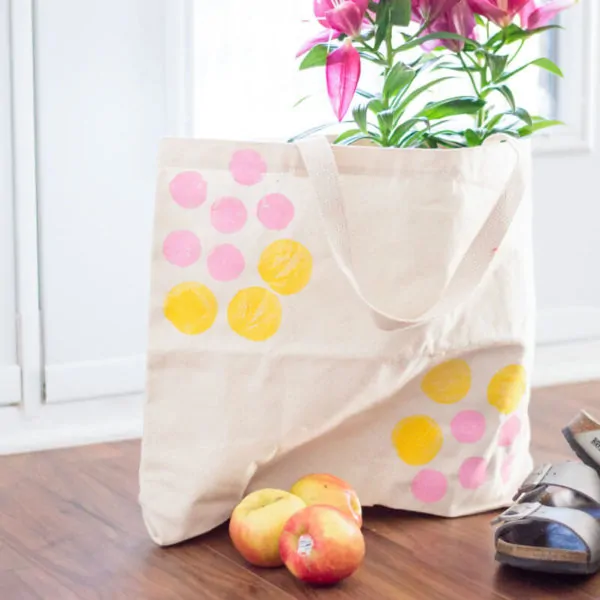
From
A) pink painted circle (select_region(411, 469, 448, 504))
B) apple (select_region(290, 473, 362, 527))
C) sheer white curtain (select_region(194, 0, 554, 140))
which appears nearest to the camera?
apple (select_region(290, 473, 362, 527))

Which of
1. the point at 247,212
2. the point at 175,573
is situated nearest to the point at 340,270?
the point at 247,212

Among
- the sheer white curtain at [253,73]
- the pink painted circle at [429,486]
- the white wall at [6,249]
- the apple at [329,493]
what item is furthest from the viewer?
the sheer white curtain at [253,73]

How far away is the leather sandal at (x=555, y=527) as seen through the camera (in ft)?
3.79

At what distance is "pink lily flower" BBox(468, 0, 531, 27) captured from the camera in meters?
1.30

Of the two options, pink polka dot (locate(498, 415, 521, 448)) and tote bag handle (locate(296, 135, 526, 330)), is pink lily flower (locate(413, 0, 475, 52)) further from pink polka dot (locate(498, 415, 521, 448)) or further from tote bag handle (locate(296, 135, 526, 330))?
pink polka dot (locate(498, 415, 521, 448))

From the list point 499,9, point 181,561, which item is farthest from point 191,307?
point 499,9

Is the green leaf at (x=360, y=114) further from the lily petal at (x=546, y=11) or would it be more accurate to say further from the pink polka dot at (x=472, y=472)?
the pink polka dot at (x=472, y=472)

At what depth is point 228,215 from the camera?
1259mm

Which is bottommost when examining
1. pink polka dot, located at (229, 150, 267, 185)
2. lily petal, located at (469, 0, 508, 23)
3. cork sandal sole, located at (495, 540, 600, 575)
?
cork sandal sole, located at (495, 540, 600, 575)

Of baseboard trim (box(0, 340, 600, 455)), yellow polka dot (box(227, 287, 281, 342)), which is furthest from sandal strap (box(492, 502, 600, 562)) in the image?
baseboard trim (box(0, 340, 600, 455))

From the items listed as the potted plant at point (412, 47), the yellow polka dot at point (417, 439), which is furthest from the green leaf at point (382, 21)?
the yellow polka dot at point (417, 439)

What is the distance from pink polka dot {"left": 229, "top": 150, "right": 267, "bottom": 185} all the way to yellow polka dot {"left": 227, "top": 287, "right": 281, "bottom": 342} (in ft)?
0.41

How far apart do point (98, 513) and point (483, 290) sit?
54 centimetres

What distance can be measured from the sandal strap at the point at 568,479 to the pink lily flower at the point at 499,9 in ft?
1.67
